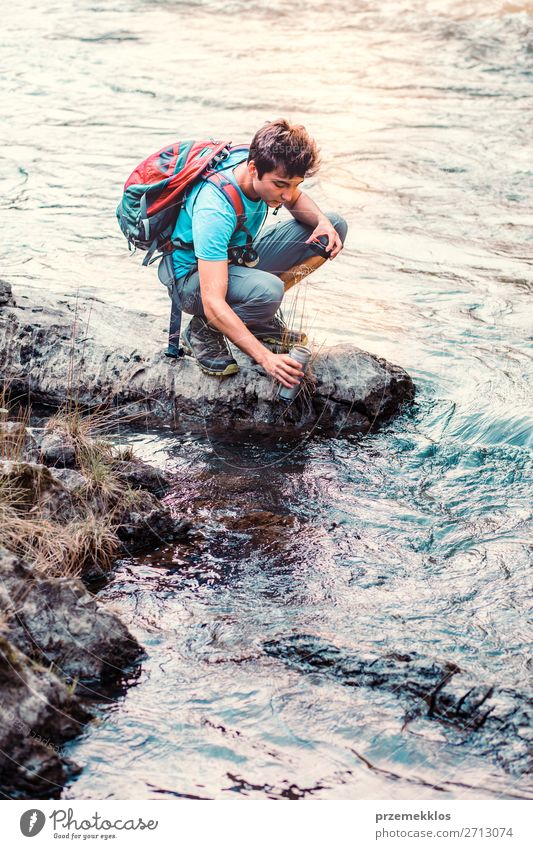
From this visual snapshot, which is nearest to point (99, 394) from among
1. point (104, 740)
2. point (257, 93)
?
point (104, 740)

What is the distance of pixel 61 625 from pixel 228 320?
2.28 meters

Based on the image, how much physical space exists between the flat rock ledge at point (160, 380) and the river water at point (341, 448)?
217 mm

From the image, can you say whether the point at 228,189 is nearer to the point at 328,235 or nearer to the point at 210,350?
the point at 328,235

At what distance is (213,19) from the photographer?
19.3 meters

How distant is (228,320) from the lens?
565 cm

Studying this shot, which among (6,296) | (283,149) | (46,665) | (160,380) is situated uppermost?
(283,149)

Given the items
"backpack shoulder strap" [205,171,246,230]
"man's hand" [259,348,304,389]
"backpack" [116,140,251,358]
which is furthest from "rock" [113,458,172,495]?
"backpack shoulder strap" [205,171,246,230]

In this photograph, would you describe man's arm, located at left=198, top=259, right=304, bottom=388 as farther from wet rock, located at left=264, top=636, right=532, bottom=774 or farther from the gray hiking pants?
wet rock, located at left=264, top=636, right=532, bottom=774

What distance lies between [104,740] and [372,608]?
1368 millimetres

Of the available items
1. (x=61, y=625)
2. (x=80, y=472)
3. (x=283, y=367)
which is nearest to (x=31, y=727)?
(x=61, y=625)

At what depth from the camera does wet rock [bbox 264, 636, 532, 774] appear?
369 cm

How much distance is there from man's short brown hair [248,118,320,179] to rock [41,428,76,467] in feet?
6.05

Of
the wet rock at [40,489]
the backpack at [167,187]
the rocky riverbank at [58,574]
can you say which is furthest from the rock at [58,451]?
the backpack at [167,187]

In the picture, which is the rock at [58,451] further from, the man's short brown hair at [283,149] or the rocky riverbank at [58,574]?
the man's short brown hair at [283,149]
